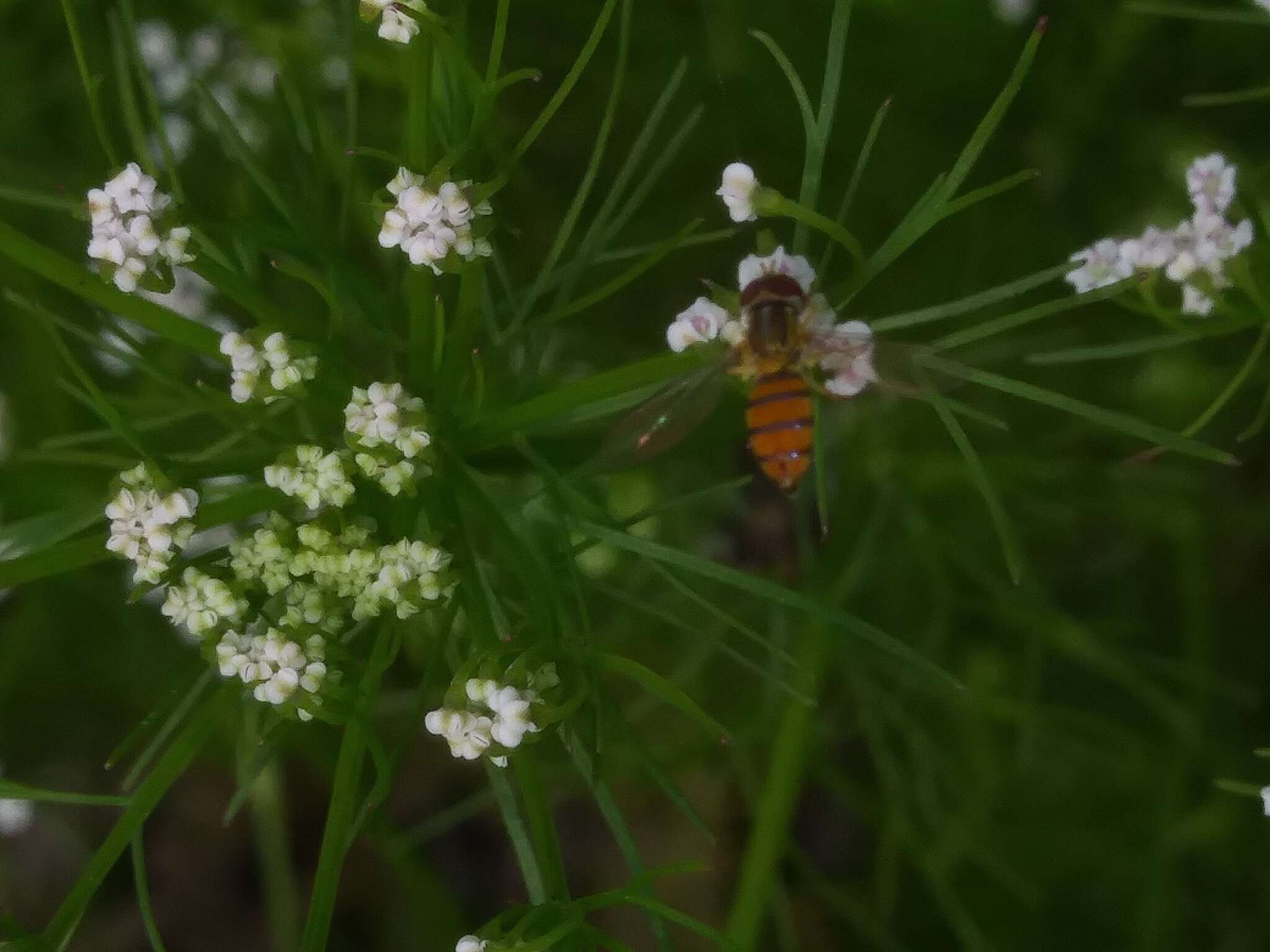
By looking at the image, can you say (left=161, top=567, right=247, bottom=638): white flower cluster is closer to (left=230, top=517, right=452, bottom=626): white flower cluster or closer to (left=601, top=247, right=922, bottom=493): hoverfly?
(left=230, top=517, right=452, bottom=626): white flower cluster

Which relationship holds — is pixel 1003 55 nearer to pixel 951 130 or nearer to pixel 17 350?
pixel 951 130

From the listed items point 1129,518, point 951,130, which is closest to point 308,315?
point 951,130

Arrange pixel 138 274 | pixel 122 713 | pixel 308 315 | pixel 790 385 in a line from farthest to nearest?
pixel 122 713 < pixel 308 315 < pixel 790 385 < pixel 138 274

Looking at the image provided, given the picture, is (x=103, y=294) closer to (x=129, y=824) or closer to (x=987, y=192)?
(x=129, y=824)

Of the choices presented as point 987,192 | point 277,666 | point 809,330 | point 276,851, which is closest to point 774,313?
point 809,330

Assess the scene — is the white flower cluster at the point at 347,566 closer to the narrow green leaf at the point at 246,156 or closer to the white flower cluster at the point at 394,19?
the narrow green leaf at the point at 246,156
